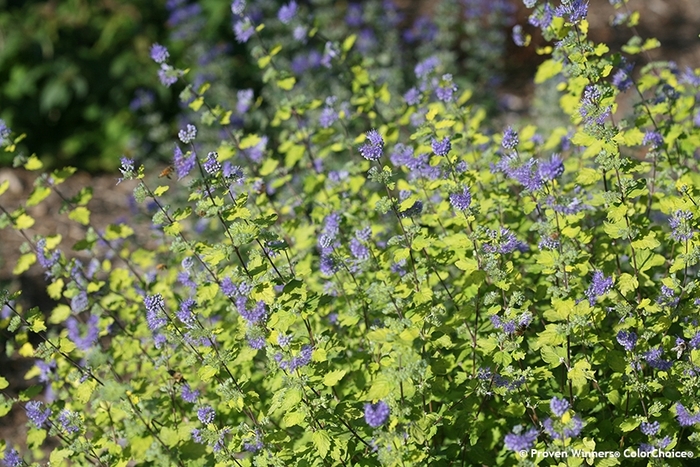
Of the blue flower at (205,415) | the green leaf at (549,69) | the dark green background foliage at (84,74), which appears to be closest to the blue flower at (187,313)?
the blue flower at (205,415)

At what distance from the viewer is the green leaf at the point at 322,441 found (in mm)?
2307

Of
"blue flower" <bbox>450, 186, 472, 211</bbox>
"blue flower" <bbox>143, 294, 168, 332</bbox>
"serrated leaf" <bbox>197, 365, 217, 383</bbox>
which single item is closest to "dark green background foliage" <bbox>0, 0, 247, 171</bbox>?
"blue flower" <bbox>143, 294, 168, 332</bbox>

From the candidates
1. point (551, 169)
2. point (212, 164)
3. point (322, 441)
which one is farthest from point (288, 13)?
point (322, 441)

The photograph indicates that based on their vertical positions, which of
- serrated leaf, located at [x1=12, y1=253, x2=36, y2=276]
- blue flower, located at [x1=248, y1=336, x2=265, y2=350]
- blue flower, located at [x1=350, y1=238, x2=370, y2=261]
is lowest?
blue flower, located at [x1=248, y1=336, x2=265, y2=350]

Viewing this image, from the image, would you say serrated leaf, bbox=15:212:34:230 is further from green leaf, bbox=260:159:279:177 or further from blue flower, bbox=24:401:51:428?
green leaf, bbox=260:159:279:177

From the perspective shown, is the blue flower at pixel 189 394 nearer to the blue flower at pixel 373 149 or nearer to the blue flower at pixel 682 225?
the blue flower at pixel 373 149

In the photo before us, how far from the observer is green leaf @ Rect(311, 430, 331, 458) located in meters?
2.31

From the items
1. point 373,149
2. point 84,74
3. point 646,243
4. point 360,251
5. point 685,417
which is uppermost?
point 84,74

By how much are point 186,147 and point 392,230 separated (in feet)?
9.14

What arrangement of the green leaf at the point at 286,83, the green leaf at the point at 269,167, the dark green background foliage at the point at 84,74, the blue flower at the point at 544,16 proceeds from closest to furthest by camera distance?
the blue flower at the point at 544,16 < the green leaf at the point at 269,167 < the green leaf at the point at 286,83 < the dark green background foliage at the point at 84,74

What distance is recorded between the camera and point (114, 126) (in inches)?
271

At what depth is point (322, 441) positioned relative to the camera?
2332 mm

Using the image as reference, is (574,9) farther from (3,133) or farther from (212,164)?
(3,133)

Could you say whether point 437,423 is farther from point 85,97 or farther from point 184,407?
point 85,97
